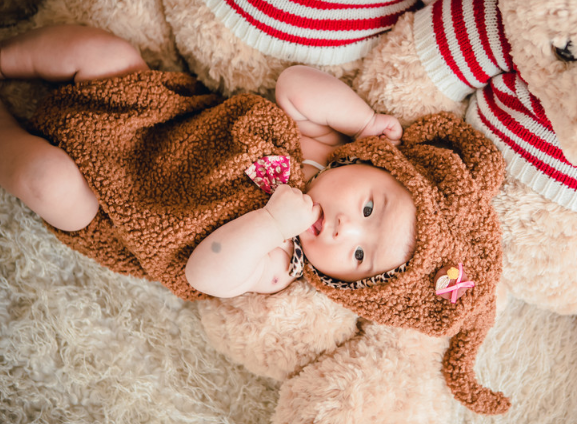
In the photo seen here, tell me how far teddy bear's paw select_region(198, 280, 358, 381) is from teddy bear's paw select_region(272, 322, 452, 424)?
38 millimetres

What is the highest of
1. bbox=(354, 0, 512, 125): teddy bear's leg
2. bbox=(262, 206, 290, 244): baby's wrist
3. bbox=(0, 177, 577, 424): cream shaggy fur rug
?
bbox=(354, 0, 512, 125): teddy bear's leg

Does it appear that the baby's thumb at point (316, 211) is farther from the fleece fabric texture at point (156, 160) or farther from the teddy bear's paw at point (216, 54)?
the teddy bear's paw at point (216, 54)

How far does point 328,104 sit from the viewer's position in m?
1.07

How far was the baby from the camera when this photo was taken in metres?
0.95

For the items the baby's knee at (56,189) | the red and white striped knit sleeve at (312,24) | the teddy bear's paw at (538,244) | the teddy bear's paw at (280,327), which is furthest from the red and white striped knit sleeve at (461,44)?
the baby's knee at (56,189)

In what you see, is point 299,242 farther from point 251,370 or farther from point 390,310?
point 251,370

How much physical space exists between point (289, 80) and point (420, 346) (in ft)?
2.43

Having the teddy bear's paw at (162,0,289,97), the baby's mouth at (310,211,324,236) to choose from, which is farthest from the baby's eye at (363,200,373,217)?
the teddy bear's paw at (162,0,289,97)

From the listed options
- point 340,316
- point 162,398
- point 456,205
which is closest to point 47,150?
point 162,398

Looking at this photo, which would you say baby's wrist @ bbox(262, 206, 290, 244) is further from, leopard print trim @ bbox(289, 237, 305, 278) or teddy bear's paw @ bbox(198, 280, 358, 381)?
teddy bear's paw @ bbox(198, 280, 358, 381)

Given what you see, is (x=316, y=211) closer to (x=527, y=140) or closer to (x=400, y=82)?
(x=400, y=82)

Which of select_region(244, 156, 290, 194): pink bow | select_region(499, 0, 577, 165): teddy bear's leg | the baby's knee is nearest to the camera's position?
select_region(499, 0, 577, 165): teddy bear's leg

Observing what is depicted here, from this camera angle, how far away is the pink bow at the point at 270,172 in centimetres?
103

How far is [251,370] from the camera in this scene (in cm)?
115
